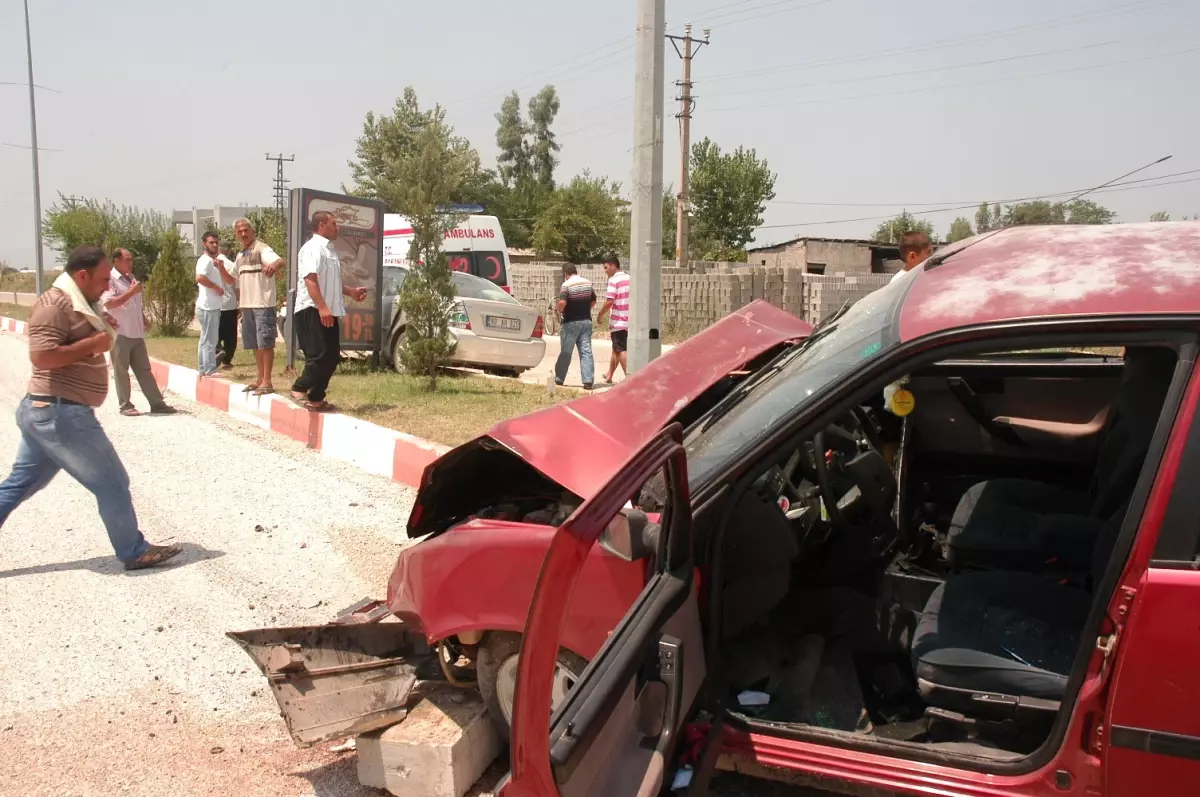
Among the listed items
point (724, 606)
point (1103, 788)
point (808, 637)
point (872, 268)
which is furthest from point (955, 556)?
point (872, 268)

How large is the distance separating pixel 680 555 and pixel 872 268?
34307 millimetres

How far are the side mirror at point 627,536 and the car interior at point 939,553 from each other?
30 centimetres

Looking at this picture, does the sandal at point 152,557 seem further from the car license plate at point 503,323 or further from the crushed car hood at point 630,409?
the car license plate at point 503,323

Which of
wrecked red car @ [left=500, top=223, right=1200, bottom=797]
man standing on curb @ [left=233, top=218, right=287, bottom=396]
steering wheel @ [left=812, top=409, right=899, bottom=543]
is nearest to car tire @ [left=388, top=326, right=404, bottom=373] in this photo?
man standing on curb @ [left=233, top=218, right=287, bottom=396]

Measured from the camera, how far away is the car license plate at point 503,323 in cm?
1196

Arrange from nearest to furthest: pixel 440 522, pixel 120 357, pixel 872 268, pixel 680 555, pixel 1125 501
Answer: pixel 680 555
pixel 1125 501
pixel 440 522
pixel 120 357
pixel 872 268

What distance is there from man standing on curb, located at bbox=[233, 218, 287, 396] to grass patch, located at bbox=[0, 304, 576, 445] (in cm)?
33

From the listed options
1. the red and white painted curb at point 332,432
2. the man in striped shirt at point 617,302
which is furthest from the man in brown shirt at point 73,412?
the man in striped shirt at point 617,302

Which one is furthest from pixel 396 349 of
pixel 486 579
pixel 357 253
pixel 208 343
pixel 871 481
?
pixel 486 579

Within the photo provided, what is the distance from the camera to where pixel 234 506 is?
6.23 m

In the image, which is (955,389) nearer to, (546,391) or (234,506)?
(234,506)

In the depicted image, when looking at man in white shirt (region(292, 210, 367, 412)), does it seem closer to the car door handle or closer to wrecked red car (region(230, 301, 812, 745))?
wrecked red car (region(230, 301, 812, 745))

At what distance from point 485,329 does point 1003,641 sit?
9936mm

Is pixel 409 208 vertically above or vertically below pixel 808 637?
above
